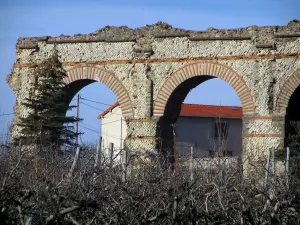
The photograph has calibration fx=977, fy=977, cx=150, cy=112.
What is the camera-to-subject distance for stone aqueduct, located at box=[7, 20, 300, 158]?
1955 cm

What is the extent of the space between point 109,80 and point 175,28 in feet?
Answer: 5.82

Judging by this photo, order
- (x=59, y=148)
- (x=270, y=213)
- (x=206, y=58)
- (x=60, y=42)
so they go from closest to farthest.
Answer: (x=270, y=213), (x=59, y=148), (x=206, y=58), (x=60, y=42)

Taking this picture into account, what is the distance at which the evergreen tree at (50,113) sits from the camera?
733 inches

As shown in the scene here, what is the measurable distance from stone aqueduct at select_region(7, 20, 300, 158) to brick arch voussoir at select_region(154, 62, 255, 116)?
0.02 metres

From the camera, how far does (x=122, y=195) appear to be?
29.5 ft

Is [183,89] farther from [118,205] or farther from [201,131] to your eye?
[201,131]

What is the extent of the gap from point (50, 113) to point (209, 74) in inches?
133

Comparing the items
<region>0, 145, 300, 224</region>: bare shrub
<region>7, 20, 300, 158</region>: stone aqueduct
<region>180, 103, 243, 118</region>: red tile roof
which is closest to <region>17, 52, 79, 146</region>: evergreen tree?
<region>7, 20, 300, 158</region>: stone aqueduct

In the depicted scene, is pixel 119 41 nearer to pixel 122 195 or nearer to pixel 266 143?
pixel 266 143

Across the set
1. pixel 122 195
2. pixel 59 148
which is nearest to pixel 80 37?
pixel 59 148

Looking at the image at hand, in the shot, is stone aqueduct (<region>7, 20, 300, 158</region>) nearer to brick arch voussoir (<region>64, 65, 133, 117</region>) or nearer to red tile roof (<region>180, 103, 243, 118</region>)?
brick arch voussoir (<region>64, 65, 133, 117</region>)

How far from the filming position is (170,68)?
20250 millimetres

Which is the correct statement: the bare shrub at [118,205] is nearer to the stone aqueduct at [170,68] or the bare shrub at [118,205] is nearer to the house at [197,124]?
the stone aqueduct at [170,68]

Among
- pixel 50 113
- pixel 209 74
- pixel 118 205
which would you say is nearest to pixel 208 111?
pixel 209 74
